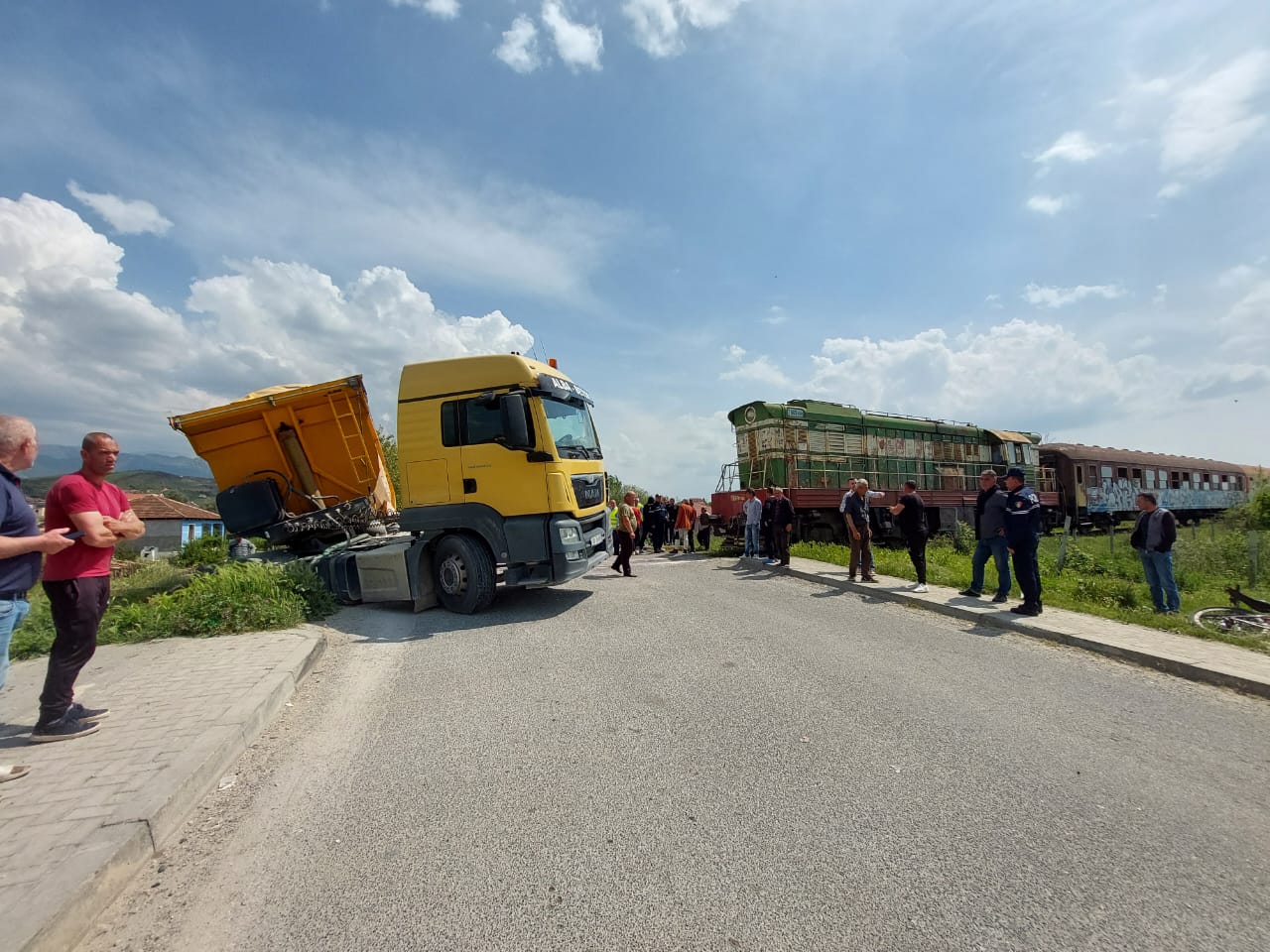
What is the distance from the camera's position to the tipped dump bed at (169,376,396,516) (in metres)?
8.04

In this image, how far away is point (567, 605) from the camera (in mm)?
7762

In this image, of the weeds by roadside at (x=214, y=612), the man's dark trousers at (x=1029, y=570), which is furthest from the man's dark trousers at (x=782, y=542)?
the weeds by roadside at (x=214, y=612)

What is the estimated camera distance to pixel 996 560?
768cm

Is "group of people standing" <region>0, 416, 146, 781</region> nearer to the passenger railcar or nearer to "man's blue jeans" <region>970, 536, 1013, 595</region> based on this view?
"man's blue jeans" <region>970, 536, 1013, 595</region>

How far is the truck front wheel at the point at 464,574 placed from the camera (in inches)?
280

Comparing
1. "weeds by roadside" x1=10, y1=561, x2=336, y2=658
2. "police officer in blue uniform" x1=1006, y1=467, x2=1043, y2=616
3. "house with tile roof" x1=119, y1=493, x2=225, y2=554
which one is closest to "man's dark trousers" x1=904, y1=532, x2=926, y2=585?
"police officer in blue uniform" x1=1006, y1=467, x2=1043, y2=616

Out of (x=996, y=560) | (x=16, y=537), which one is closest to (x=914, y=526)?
(x=996, y=560)

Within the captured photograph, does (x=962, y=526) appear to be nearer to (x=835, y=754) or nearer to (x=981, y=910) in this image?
(x=835, y=754)

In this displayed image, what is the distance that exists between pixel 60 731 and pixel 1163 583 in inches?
409

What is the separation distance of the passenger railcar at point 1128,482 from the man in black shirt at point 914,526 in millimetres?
16494

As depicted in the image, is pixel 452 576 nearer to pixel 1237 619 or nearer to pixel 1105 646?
pixel 1105 646

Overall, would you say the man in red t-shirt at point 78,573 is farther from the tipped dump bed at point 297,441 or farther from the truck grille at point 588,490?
the tipped dump bed at point 297,441

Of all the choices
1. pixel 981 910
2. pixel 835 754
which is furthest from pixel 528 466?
pixel 981 910

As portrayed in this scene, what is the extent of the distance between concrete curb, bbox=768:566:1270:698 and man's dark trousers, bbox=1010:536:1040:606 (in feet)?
0.82
